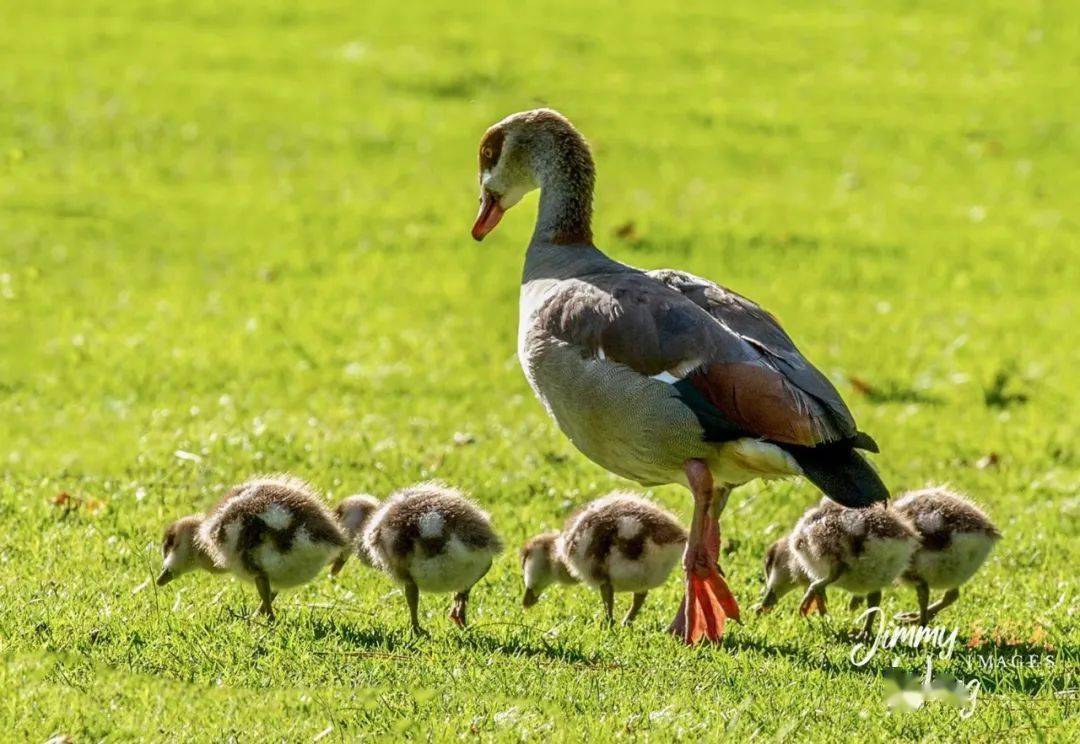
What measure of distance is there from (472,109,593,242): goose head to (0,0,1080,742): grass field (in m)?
0.18

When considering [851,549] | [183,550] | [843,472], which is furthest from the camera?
[183,550]

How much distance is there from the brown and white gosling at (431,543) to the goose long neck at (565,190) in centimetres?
229

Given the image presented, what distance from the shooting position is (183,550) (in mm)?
8969

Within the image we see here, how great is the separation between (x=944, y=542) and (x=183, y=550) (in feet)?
12.8

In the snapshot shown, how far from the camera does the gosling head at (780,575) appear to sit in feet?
29.9

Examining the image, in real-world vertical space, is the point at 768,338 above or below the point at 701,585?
above

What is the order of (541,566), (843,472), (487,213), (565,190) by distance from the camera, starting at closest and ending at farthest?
(843,472) < (541,566) < (565,190) < (487,213)

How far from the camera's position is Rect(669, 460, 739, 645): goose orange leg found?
8.35m

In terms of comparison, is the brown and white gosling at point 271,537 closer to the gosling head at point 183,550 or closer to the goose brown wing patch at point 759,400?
the gosling head at point 183,550

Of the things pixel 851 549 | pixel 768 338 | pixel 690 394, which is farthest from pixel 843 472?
pixel 768 338

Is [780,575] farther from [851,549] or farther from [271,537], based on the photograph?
[271,537]

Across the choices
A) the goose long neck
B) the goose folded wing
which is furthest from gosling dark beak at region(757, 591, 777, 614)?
the goose long neck

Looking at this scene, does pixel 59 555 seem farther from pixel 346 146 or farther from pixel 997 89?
pixel 997 89

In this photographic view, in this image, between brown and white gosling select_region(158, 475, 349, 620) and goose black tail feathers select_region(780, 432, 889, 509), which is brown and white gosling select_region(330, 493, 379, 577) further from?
goose black tail feathers select_region(780, 432, 889, 509)
